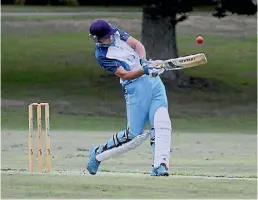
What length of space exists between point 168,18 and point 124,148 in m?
19.2

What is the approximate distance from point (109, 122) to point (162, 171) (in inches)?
610

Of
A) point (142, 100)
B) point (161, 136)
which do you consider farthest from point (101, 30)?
point (161, 136)

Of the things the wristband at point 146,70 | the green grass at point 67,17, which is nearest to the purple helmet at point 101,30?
the wristband at point 146,70

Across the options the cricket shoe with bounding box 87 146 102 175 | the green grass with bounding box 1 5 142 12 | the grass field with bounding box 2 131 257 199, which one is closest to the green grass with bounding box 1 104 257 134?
the grass field with bounding box 2 131 257 199

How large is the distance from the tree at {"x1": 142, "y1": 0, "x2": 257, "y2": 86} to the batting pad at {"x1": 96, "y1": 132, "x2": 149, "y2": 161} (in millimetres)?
17393

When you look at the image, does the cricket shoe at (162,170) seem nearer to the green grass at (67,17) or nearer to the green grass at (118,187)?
the green grass at (118,187)

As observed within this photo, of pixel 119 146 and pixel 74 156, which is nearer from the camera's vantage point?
pixel 119 146

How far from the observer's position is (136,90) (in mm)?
11367

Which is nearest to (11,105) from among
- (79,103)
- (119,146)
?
(79,103)

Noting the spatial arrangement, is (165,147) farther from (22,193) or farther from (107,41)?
(22,193)

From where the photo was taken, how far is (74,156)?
16.7 m

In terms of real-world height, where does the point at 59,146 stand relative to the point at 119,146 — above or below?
below

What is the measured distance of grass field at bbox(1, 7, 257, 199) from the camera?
1042 cm

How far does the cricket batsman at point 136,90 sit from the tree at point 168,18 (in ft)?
57.3
